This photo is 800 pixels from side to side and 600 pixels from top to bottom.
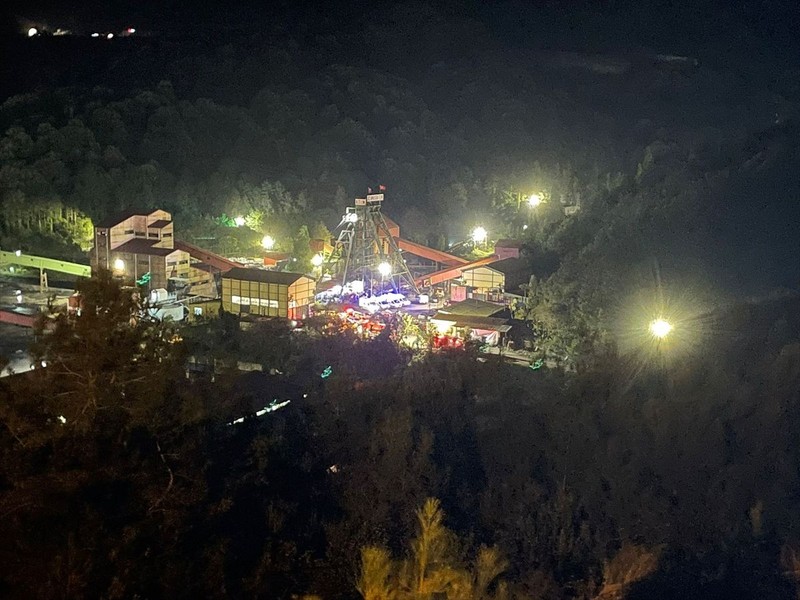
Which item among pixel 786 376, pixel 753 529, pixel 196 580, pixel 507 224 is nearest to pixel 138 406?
pixel 196 580

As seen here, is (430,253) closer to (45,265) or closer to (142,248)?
(142,248)

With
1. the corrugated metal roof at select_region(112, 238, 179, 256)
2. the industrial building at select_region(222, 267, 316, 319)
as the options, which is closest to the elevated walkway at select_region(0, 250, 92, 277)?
the corrugated metal roof at select_region(112, 238, 179, 256)

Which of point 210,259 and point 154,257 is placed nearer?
point 154,257

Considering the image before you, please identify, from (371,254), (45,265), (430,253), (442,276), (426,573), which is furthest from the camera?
(430,253)

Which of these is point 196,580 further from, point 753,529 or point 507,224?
point 507,224

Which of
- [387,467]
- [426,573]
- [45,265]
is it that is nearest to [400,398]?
[387,467]

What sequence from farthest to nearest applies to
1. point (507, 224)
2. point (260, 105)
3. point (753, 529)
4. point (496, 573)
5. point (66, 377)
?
1. point (260, 105)
2. point (507, 224)
3. point (753, 529)
4. point (496, 573)
5. point (66, 377)

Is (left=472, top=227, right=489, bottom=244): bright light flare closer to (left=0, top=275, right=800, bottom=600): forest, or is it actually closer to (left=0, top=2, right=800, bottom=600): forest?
(left=0, top=2, right=800, bottom=600): forest
